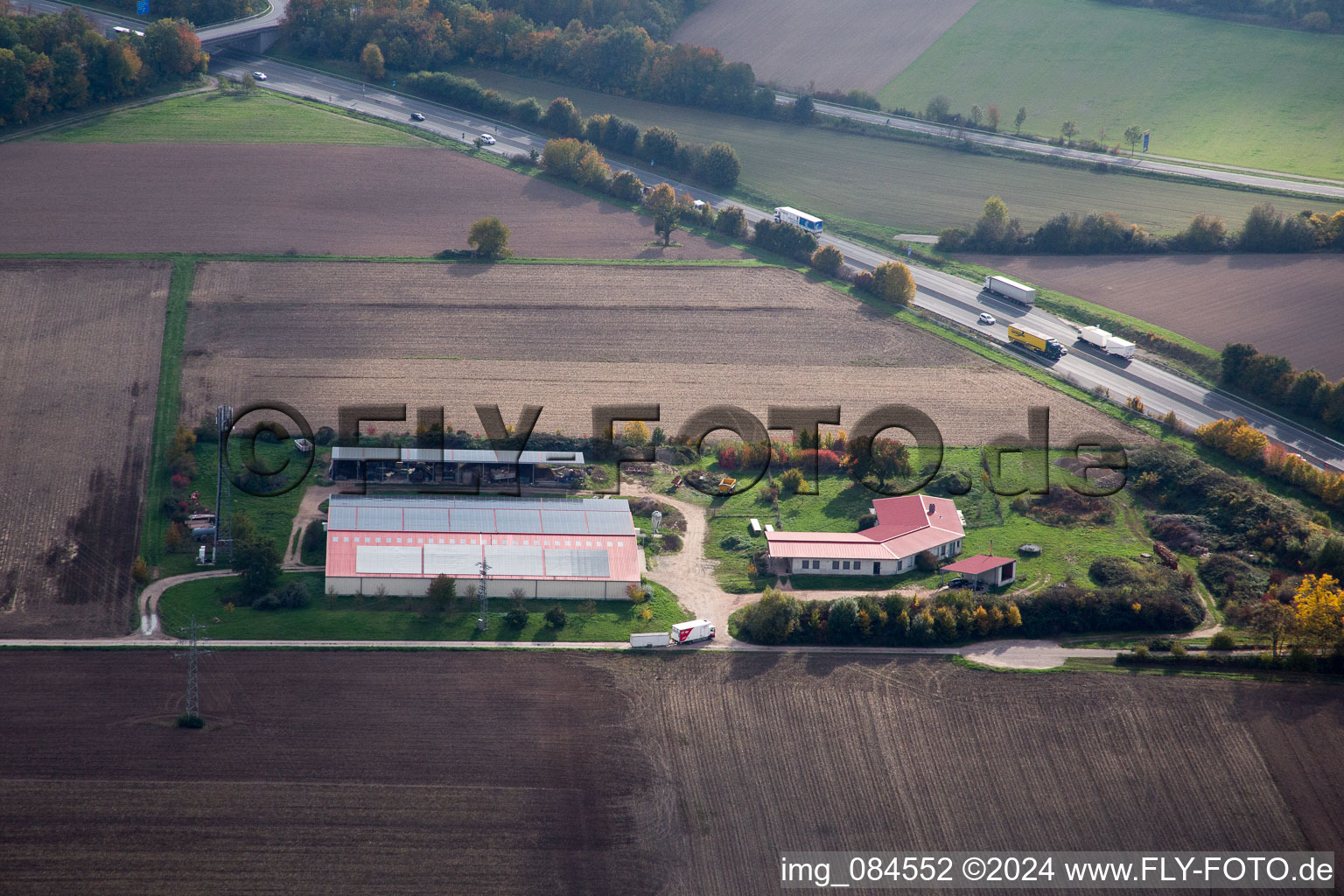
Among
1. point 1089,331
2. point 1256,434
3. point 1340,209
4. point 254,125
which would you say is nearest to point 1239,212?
point 1340,209

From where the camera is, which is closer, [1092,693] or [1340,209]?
[1092,693]

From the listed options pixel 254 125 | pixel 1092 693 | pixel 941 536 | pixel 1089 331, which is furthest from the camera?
pixel 254 125

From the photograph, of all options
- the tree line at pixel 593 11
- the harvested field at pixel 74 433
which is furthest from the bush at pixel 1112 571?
the tree line at pixel 593 11

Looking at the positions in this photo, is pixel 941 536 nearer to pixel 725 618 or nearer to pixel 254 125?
pixel 725 618

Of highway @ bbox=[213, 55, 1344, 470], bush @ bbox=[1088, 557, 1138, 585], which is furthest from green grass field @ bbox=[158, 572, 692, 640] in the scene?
highway @ bbox=[213, 55, 1344, 470]

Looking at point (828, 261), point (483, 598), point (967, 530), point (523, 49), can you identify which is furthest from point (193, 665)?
point (523, 49)

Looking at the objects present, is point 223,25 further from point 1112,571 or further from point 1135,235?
point 1112,571

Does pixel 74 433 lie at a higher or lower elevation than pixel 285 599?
higher
